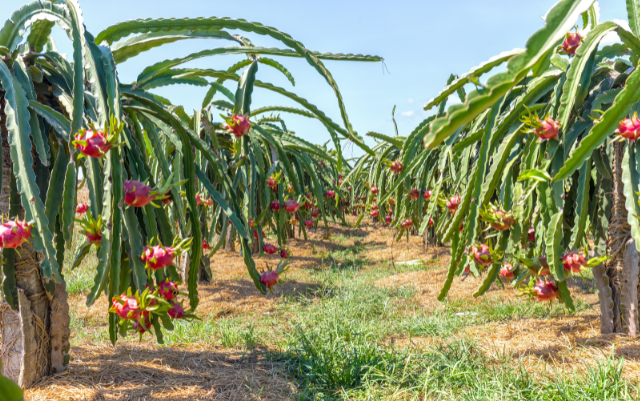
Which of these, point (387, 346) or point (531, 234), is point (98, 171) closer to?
point (387, 346)

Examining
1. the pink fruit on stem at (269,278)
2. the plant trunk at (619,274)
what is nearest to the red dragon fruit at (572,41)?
the plant trunk at (619,274)

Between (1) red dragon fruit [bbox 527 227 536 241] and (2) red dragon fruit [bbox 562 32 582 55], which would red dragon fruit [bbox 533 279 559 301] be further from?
(2) red dragon fruit [bbox 562 32 582 55]

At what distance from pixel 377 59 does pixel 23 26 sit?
1.90m

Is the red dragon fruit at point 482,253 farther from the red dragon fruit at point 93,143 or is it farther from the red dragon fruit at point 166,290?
the red dragon fruit at point 93,143

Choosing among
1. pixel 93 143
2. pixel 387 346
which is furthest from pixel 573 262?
pixel 93 143

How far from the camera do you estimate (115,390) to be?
2.32 m

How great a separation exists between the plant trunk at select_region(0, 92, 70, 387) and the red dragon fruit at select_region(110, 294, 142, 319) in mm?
1084

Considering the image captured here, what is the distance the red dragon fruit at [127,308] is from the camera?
4.86ft

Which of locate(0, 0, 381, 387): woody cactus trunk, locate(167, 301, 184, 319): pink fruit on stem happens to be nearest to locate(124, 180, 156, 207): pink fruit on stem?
locate(0, 0, 381, 387): woody cactus trunk

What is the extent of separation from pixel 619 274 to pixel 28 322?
3663 mm

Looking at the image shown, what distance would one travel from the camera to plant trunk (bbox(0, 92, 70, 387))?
2234 mm

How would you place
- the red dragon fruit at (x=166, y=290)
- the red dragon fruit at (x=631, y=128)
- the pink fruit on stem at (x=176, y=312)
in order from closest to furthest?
1. the red dragon fruit at (x=166, y=290)
2. the pink fruit on stem at (x=176, y=312)
3. the red dragon fruit at (x=631, y=128)

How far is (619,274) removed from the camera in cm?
294

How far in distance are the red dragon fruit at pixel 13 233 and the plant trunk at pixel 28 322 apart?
0.79 m
